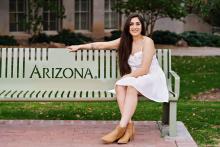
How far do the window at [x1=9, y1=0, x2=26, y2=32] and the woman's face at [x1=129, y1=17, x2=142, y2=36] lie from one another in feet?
69.1

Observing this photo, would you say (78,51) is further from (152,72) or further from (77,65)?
(152,72)

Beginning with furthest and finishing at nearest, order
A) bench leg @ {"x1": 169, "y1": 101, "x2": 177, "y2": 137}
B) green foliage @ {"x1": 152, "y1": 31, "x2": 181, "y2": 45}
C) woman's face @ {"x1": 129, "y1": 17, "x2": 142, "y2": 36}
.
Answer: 1. green foliage @ {"x1": 152, "y1": 31, "x2": 181, "y2": 45}
2. woman's face @ {"x1": 129, "y1": 17, "x2": 142, "y2": 36}
3. bench leg @ {"x1": 169, "y1": 101, "x2": 177, "y2": 137}

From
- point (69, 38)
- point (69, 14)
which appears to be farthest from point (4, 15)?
point (69, 38)

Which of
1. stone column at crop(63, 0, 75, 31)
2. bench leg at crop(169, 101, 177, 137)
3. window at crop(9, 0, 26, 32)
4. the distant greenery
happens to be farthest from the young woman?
stone column at crop(63, 0, 75, 31)

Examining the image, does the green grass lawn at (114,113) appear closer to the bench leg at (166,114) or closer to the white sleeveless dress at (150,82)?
the bench leg at (166,114)

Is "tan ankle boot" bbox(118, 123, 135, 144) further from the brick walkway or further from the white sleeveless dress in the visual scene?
the white sleeveless dress

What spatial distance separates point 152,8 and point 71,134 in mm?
17759

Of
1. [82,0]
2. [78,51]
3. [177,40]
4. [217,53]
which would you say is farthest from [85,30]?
[78,51]

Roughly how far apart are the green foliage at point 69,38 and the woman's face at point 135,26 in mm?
19089

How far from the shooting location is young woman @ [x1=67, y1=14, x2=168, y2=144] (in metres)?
7.41

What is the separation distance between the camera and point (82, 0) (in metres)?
29.5

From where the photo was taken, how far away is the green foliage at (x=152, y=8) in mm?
24981

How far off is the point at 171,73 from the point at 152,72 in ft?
1.94

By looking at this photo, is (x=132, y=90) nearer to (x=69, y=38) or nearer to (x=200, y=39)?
(x=69, y=38)
